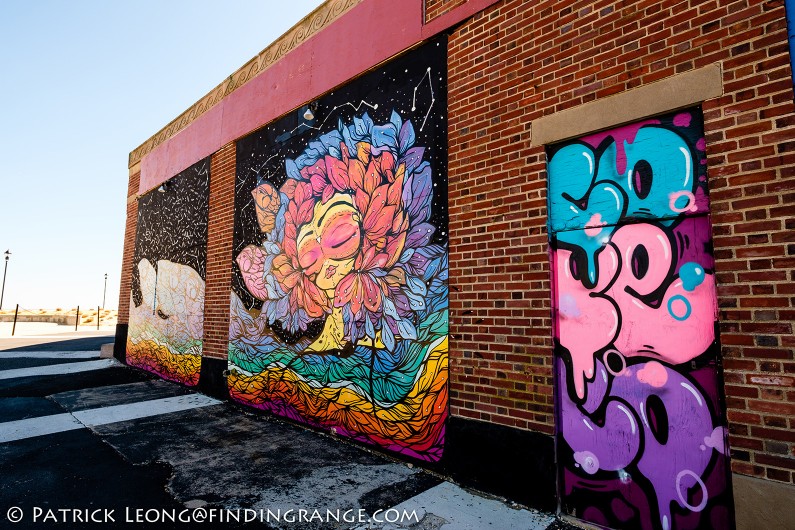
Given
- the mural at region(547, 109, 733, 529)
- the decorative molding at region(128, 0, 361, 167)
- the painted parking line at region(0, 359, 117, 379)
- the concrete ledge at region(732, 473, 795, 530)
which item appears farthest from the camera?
the painted parking line at region(0, 359, 117, 379)

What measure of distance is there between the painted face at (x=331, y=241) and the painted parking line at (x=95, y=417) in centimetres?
308

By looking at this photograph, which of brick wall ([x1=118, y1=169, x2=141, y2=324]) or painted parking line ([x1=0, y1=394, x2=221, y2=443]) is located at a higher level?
brick wall ([x1=118, y1=169, x2=141, y2=324])

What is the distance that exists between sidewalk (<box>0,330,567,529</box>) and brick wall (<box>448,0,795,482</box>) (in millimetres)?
842

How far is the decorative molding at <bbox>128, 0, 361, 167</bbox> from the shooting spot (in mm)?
5785

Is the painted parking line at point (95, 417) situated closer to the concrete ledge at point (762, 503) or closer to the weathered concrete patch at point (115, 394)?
the weathered concrete patch at point (115, 394)

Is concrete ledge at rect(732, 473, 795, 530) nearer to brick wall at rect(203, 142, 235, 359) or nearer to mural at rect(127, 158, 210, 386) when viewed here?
brick wall at rect(203, 142, 235, 359)

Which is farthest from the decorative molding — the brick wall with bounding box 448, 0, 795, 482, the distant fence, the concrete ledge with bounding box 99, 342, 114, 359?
the distant fence

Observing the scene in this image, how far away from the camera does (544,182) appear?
3.38 metres

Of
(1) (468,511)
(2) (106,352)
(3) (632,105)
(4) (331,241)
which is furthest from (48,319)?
(3) (632,105)

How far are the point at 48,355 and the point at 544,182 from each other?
1500 centimetres

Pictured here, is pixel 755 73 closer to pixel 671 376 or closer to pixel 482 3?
pixel 671 376

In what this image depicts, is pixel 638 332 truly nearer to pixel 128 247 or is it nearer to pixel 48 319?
pixel 128 247

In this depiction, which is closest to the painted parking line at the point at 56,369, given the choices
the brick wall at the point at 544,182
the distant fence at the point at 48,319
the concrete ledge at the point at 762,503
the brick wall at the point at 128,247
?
the brick wall at the point at 128,247

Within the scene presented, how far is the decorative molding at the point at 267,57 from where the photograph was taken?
578 centimetres
